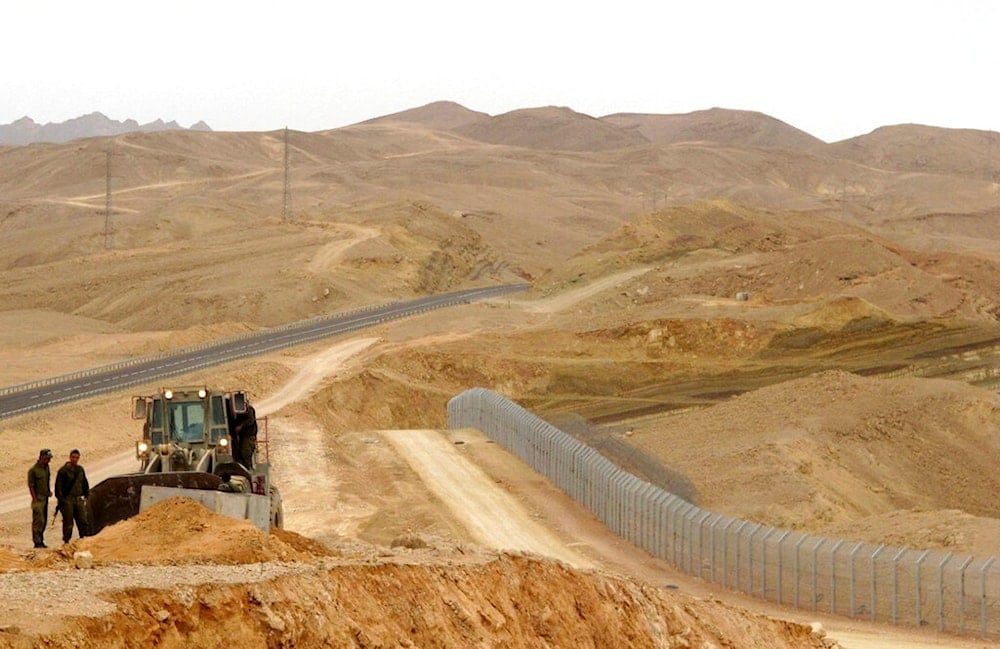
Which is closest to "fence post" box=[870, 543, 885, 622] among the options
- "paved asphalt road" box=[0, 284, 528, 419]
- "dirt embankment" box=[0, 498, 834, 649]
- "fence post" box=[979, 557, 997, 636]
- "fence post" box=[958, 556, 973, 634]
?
"fence post" box=[958, 556, 973, 634]

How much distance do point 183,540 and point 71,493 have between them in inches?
170

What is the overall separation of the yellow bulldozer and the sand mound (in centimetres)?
77

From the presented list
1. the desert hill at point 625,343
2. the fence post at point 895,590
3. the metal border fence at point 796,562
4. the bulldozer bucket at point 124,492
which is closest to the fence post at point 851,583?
the metal border fence at point 796,562

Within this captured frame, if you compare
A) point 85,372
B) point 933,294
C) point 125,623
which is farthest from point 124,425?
point 933,294

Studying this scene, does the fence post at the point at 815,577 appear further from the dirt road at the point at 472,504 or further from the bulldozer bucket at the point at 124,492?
the bulldozer bucket at the point at 124,492

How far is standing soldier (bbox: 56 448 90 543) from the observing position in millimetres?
20906

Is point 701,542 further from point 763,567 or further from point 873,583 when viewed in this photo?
point 873,583

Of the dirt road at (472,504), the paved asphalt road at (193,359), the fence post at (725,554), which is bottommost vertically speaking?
the paved asphalt road at (193,359)

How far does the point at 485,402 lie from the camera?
48.3 metres

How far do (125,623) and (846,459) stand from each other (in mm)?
35077

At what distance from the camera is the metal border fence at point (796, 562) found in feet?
85.1

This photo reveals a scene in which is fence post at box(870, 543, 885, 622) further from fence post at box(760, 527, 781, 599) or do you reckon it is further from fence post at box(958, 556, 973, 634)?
fence post at box(760, 527, 781, 599)

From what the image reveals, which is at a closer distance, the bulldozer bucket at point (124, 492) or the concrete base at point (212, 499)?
the concrete base at point (212, 499)

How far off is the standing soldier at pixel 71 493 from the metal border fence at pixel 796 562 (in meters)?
14.1
